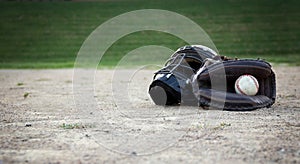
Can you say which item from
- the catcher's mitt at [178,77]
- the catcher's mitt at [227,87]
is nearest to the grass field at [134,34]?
the catcher's mitt at [178,77]

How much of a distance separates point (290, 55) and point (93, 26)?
10.4 metres

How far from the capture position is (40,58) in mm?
21703

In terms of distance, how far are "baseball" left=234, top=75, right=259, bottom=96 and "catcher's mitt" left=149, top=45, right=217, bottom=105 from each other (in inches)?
29.0

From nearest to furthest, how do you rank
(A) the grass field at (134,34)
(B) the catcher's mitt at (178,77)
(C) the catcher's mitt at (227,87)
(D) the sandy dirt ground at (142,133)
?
(D) the sandy dirt ground at (142,133) → (C) the catcher's mitt at (227,87) → (B) the catcher's mitt at (178,77) → (A) the grass field at (134,34)

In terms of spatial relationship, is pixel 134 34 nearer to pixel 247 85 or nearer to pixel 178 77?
pixel 178 77

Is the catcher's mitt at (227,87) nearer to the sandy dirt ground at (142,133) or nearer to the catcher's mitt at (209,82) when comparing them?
the catcher's mitt at (209,82)

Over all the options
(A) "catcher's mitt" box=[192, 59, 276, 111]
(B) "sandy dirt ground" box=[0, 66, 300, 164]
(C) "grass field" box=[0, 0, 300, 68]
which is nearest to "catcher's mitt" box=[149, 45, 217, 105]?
(B) "sandy dirt ground" box=[0, 66, 300, 164]

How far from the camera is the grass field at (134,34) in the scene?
854 inches

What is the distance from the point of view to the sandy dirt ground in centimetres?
412

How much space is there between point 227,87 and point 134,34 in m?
19.2

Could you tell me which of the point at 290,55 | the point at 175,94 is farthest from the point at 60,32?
the point at 175,94

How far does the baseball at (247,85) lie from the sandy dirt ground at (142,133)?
273mm

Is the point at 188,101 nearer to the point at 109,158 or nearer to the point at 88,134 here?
the point at 88,134

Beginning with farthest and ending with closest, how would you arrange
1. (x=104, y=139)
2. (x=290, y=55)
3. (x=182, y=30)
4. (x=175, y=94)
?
(x=182, y=30) < (x=290, y=55) < (x=175, y=94) < (x=104, y=139)
